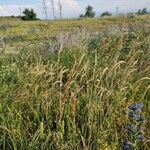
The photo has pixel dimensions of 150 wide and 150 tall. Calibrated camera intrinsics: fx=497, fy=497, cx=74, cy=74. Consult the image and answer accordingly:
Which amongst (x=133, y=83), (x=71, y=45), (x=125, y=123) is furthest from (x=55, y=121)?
(x=71, y=45)

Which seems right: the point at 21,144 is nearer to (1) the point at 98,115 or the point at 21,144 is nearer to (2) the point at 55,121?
(2) the point at 55,121

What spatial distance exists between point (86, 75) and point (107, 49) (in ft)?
7.35

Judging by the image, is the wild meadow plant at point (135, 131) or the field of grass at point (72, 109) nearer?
the wild meadow plant at point (135, 131)

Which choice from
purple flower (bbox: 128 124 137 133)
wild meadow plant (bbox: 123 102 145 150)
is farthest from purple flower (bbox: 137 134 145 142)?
purple flower (bbox: 128 124 137 133)

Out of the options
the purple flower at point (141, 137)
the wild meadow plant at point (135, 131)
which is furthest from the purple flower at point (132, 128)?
the purple flower at point (141, 137)

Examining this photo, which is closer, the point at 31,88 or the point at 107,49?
the point at 31,88

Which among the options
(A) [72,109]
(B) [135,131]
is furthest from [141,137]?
(A) [72,109]

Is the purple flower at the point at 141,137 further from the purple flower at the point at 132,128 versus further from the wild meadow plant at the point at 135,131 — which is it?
the purple flower at the point at 132,128

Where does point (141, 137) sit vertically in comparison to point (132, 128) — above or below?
below

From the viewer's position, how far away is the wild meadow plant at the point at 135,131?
5141mm

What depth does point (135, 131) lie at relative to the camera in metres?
5.19

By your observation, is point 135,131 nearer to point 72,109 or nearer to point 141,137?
point 141,137

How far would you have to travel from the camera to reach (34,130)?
19.5ft

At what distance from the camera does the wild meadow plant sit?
5141 millimetres
